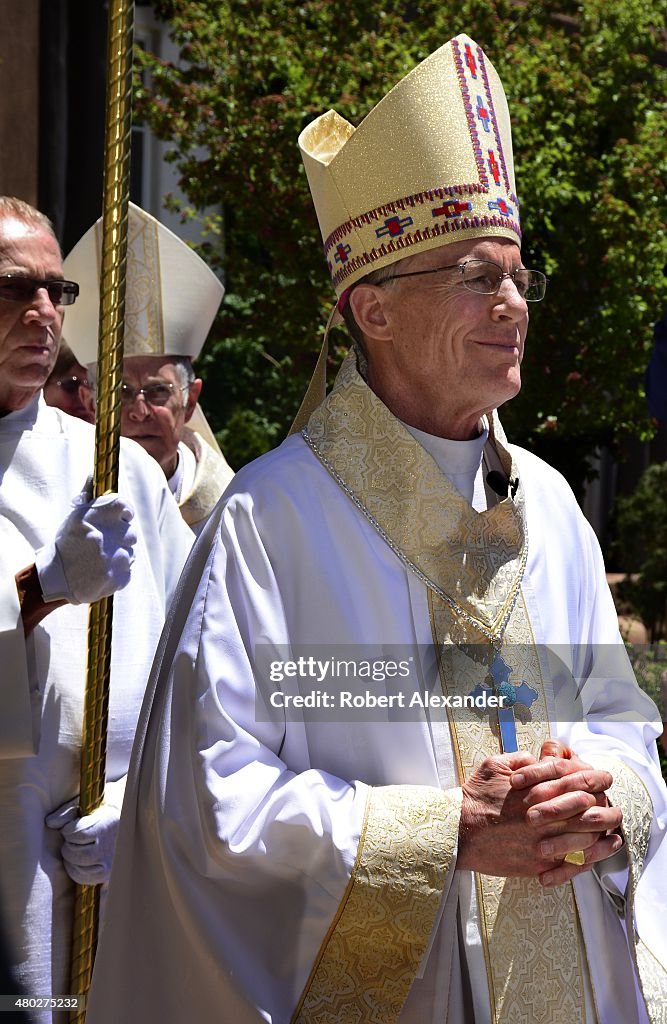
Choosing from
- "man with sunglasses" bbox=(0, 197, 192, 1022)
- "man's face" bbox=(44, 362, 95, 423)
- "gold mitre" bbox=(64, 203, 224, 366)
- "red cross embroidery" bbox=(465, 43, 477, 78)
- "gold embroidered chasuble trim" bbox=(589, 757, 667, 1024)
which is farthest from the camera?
"man's face" bbox=(44, 362, 95, 423)

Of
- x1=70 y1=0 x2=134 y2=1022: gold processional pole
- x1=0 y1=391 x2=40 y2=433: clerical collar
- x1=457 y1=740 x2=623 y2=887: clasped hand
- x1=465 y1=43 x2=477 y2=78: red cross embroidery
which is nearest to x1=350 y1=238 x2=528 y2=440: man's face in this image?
x1=465 y1=43 x2=477 y2=78: red cross embroidery

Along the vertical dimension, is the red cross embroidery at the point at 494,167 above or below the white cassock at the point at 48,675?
above

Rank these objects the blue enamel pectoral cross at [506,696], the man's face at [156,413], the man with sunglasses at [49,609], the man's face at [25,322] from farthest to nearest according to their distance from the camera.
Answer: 1. the man's face at [156,413]
2. the man's face at [25,322]
3. the man with sunglasses at [49,609]
4. the blue enamel pectoral cross at [506,696]

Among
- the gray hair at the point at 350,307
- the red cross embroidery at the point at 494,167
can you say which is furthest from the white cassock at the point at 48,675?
the red cross embroidery at the point at 494,167

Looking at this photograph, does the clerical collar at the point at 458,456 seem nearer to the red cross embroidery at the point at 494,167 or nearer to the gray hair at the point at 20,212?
the red cross embroidery at the point at 494,167

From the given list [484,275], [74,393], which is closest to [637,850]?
[484,275]

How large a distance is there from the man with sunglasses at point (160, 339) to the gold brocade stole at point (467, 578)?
218 centimetres

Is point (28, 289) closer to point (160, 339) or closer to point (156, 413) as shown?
point (156, 413)

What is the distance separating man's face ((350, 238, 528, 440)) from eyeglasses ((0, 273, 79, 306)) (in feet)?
3.01

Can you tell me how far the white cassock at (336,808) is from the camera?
2.26m

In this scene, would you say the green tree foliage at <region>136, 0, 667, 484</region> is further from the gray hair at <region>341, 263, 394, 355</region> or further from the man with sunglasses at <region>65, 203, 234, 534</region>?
the gray hair at <region>341, 263, 394, 355</region>

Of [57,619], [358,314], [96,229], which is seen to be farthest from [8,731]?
[96,229]

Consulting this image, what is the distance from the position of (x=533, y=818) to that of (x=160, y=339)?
124 inches

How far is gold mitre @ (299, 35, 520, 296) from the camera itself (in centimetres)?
263
